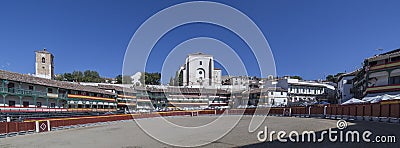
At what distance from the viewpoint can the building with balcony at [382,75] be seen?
33.8 metres

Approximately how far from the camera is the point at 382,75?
3581 cm

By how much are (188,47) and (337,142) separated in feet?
39.5

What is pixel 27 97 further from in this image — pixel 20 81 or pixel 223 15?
pixel 223 15

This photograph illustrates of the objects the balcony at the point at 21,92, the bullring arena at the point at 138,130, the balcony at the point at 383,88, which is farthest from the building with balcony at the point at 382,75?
the balcony at the point at 21,92

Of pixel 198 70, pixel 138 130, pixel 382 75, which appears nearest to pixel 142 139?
pixel 138 130

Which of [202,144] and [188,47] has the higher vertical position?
[188,47]

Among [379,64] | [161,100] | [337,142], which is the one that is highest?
[379,64]

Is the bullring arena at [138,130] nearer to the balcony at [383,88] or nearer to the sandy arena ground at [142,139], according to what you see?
the sandy arena ground at [142,139]

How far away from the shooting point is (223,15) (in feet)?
47.6

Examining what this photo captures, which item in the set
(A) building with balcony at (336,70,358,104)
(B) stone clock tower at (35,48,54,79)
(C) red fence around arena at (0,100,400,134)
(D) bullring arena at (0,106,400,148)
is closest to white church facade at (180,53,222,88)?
(B) stone clock tower at (35,48,54,79)

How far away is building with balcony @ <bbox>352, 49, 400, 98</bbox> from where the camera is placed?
1332 inches

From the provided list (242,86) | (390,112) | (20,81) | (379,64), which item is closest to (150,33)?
(390,112)

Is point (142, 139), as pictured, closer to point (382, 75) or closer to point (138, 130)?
point (138, 130)

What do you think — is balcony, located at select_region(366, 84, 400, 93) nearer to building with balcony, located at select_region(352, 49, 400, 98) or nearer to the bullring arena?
building with balcony, located at select_region(352, 49, 400, 98)
